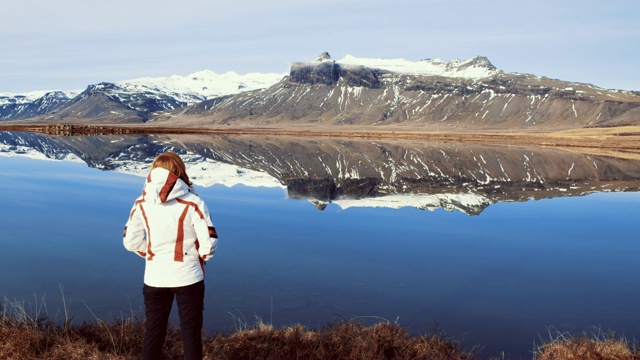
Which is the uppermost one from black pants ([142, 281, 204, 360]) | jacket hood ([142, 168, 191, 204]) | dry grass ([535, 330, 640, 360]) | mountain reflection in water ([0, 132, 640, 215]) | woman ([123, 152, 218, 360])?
jacket hood ([142, 168, 191, 204])

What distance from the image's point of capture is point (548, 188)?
126 ft

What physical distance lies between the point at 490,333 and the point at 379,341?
9.64 feet

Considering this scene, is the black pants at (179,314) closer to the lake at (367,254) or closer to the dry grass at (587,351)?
the lake at (367,254)

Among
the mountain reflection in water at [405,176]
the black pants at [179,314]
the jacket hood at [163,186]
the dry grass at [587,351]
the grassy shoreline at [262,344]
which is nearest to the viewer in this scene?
the jacket hood at [163,186]

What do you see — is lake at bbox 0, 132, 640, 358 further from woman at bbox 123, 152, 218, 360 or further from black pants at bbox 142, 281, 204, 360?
woman at bbox 123, 152, 218, 360

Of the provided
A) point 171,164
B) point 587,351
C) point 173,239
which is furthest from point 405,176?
point 171,164

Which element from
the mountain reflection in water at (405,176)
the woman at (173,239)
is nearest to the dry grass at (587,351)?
the woman at (173,239)

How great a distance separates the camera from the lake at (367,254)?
39.7ft

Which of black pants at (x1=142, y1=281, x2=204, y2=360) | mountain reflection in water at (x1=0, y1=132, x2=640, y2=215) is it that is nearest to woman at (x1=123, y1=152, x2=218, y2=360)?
black pants at (x1=142, y1=281, x2=204, y2=360)

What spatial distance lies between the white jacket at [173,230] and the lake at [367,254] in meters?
4.32

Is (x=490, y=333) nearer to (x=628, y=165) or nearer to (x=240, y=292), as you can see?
(x=240, y=292)

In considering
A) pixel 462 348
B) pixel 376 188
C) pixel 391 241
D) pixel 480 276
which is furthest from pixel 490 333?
pixel 376 188

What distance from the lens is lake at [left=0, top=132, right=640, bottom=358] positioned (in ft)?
39.7

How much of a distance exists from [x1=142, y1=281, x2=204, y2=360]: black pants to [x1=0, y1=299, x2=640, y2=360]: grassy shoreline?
804 millimetres
